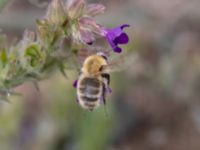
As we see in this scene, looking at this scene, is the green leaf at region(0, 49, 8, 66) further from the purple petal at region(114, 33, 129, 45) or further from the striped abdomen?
the purple petal at region(114, 33, 129, 45)

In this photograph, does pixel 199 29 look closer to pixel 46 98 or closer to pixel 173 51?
pixel 173 51

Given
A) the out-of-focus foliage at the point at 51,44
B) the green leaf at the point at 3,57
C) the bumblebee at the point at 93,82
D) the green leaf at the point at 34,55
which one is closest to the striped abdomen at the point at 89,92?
the bumblebee at the point at 93,82

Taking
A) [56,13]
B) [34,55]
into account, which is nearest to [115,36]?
[56,13]

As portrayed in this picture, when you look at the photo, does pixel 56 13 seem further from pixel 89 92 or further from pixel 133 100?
pixel 133 100

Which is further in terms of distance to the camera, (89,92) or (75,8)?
(75,8)

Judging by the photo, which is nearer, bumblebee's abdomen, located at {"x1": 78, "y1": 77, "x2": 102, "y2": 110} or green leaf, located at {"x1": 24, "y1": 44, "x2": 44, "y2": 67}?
bumblebee's abdomen, located at {"x1": 78, "y1": 77, "x2": 102, "y2": 110}

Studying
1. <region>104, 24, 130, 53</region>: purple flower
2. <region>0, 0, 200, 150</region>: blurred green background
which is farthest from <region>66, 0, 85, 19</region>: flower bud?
<region>0, 0, 200, 150</region>: blurred green background

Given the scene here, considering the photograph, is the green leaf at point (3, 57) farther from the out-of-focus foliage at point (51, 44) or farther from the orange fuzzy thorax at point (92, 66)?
the orange fuzzy thorax at point (92, 66)
